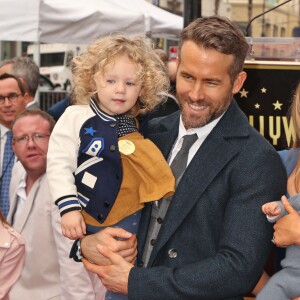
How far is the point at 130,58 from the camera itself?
3.49 meters

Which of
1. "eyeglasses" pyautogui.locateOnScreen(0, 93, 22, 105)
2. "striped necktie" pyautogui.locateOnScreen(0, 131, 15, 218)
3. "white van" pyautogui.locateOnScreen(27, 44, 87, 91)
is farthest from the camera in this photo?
"white van" pyautogui.locateOnScreen(27, 44, 87, 91)

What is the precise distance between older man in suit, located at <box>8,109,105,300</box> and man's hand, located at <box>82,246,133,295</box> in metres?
1.13

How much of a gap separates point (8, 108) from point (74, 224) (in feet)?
13.2

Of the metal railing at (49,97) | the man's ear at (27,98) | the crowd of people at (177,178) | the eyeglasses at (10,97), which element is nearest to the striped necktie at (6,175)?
the eyeglasses at (10,97)

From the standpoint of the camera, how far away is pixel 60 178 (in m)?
3.34

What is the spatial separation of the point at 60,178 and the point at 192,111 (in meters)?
0.72

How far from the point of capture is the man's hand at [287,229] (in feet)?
9.50

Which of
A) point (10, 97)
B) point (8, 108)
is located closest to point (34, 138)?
point (8, 108)

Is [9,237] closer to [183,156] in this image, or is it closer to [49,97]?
[183,156]

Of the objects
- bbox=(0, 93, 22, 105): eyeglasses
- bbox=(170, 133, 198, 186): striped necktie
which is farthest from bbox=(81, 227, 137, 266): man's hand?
bbox=(0, 93, 22, 105): eyeglasses

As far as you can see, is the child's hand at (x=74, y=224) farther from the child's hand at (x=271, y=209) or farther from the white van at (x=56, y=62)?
the white van at (x=56, y=62)

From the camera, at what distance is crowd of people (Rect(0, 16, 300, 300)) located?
2848mm

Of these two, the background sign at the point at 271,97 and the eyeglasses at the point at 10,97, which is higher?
the background sign at the point at 271,97

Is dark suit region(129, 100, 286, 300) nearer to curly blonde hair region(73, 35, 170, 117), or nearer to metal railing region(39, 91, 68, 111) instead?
curly blonde hair region(73, 35, 170, 117)
